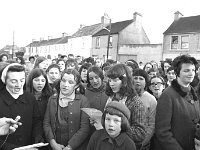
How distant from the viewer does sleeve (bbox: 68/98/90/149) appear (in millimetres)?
3295

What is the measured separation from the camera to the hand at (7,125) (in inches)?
105

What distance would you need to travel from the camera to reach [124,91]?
10.3 ft

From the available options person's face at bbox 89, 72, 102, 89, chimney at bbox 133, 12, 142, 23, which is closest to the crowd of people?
person's face at bbox 89, 72, 102, 89

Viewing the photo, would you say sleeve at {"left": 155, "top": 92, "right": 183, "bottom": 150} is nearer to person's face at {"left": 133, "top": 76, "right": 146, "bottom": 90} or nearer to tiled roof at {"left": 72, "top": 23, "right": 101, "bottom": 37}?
person's face at {"left": 133, "top": 76, "right": 146, "bottom": 90}

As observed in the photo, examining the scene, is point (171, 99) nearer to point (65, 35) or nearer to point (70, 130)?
point (70, 130)

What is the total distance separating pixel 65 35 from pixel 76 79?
51656 millimetres

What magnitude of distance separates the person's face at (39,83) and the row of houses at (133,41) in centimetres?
2413

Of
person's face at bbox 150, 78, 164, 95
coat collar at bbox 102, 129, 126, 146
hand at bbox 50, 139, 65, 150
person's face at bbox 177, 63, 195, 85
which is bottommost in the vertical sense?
hand at bbox 50, 139, 65, 150

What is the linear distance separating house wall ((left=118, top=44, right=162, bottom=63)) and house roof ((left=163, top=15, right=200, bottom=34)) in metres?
2.64

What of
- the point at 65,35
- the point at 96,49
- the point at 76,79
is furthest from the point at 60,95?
the point at 65,35

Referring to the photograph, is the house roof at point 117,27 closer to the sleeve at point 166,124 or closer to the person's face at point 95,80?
the person's face at point 95,80

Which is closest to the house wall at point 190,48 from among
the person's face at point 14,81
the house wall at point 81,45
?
the house wall at point 81,45

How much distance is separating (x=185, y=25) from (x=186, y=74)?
27.0 metres

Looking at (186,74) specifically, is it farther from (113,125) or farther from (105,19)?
(105,19)
